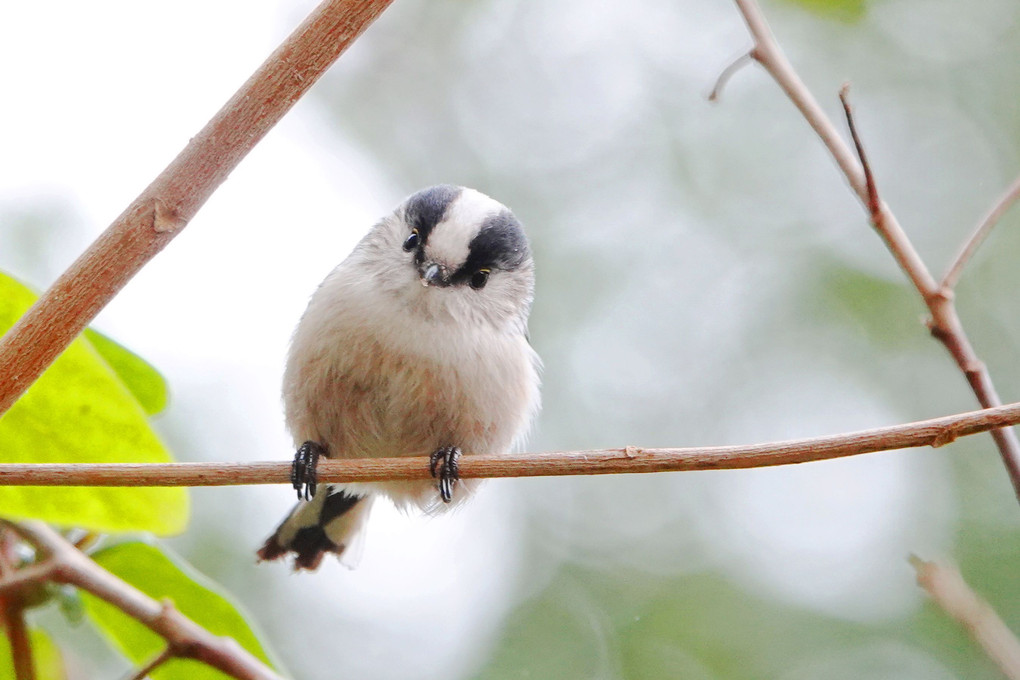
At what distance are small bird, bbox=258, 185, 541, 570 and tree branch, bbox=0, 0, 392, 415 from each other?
1254mm

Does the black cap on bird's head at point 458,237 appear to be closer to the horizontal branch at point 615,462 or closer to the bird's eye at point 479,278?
the bird's eye at point 479,278

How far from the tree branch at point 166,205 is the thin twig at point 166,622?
621mm

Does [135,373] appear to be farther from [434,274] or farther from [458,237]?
[458,237]

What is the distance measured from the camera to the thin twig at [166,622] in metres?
1.86

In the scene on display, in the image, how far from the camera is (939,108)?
771 centimetres

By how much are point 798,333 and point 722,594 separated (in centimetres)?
207

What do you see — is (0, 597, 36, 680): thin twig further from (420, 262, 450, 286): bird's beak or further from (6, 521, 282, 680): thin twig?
(420, 262, 450, 286): bird's beak

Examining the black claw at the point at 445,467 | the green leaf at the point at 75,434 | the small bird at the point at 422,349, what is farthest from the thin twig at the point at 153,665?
the black claw at the point at 445,467

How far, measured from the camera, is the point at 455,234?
115 inches

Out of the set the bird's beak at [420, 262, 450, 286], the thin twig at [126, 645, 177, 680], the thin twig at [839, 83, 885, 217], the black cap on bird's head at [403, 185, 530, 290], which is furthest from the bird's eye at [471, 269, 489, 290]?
Result: the thin twig at [126, 645, 177, 680]

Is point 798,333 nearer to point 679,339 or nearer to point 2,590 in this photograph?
point 679,339

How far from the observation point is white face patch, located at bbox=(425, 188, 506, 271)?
2887 mm

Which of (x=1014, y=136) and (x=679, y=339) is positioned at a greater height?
(x=1014, y=136)

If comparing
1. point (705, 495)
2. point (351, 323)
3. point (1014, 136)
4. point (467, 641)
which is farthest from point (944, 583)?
point (1014, 136)
